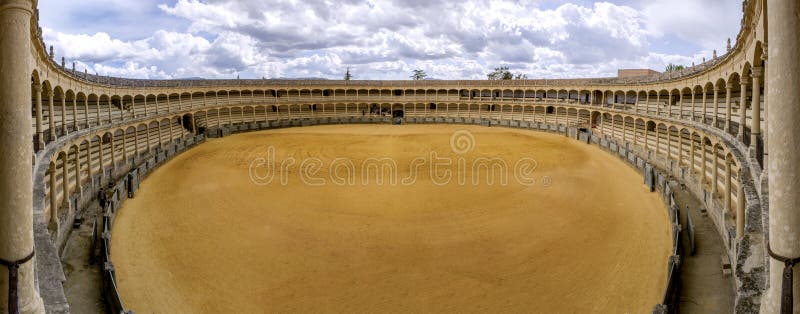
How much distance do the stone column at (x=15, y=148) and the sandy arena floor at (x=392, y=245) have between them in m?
6.89

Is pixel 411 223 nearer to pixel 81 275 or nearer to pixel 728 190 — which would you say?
pixel 81 275

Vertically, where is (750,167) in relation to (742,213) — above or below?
above

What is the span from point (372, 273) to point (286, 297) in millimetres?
2641

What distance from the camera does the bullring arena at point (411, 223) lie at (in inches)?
203

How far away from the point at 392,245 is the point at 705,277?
946 cm

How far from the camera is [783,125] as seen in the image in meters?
5.08

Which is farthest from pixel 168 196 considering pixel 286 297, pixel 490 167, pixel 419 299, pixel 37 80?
pixel 490 167

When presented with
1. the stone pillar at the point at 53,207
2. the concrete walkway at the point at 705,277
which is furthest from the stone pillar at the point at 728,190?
the stone pillar at the point at 53,207

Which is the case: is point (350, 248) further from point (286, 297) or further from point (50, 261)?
point (50, 261)

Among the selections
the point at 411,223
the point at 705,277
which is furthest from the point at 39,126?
the point at 705,277

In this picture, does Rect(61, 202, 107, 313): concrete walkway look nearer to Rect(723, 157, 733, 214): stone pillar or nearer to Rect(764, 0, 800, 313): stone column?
Rect(764, 0, 800, 313): stone column

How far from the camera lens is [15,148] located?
505cm

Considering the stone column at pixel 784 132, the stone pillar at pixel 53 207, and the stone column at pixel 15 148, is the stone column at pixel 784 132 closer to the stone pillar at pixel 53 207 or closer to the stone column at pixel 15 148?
the stone column at pixel 15 148

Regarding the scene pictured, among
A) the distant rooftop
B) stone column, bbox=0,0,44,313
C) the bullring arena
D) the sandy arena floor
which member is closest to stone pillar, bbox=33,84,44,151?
the bullring arena
